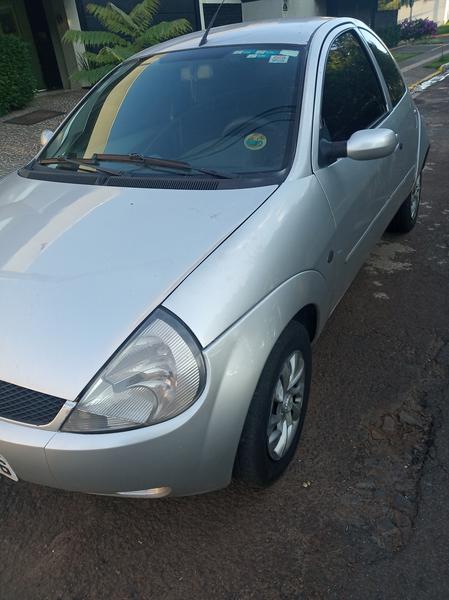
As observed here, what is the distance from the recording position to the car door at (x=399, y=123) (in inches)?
136

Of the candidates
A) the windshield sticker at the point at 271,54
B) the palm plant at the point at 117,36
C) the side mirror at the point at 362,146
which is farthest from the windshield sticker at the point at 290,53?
the palm plant at the point at 117,36

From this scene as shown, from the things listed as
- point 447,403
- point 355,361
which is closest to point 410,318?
point 355,361

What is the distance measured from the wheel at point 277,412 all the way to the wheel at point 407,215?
8.18ft

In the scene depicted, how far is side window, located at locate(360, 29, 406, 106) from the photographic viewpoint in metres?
3.59

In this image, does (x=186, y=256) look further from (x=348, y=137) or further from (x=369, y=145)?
(x=348, y=137)

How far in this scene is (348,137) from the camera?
9.41 ft

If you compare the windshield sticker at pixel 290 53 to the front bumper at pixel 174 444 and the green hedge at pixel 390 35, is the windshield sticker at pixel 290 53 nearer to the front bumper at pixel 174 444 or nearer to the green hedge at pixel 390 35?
the front bumper at pixel 174 444

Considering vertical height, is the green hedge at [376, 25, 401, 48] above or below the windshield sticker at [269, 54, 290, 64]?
below

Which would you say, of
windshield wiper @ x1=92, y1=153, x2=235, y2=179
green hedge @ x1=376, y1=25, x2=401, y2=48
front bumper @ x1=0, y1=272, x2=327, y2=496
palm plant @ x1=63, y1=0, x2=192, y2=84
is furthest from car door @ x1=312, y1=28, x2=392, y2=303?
green hedge @ x1=376, y1=25, x2=401, y2=48

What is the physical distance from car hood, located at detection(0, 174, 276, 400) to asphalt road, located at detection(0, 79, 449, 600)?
829 millimetres

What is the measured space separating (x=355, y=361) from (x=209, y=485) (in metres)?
1.45

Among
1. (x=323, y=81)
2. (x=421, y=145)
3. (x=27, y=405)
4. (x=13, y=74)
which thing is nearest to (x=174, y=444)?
(x=27, y=405)

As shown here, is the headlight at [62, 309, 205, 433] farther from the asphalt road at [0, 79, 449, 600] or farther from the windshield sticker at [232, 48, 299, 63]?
the windshield sticker at [232, 48, 299, 63]

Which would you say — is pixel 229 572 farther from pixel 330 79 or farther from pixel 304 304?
pixel 330 79
